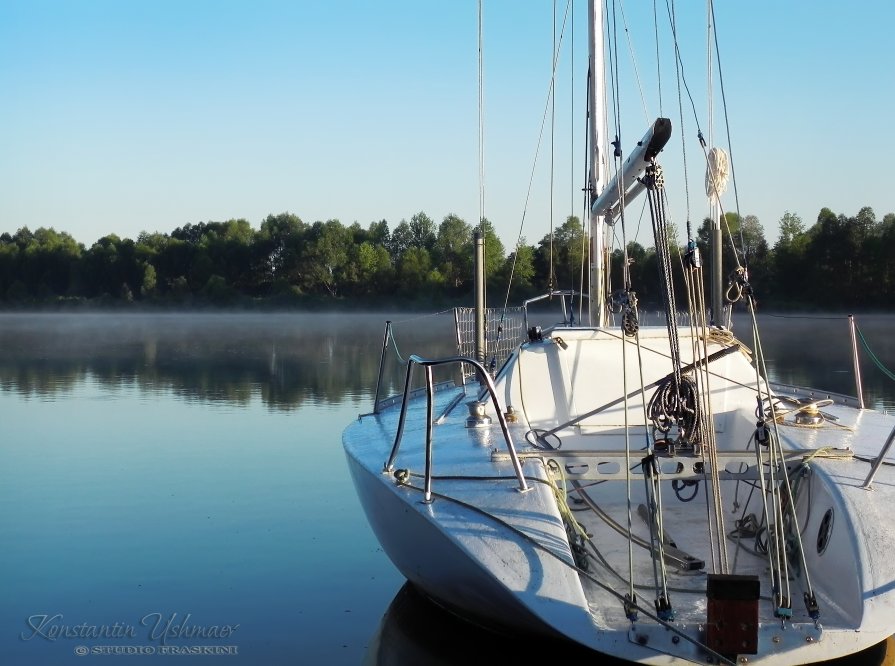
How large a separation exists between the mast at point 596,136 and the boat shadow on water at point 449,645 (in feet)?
15.3

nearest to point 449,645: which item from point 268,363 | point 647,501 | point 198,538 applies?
point 647,501

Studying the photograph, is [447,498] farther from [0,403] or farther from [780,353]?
[780,353]

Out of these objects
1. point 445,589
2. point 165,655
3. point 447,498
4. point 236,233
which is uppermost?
point 236,233

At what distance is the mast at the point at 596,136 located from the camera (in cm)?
1102

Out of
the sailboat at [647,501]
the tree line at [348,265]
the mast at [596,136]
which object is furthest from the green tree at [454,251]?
the sailboat at [647,501]

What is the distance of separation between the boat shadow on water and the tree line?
45.7 metres

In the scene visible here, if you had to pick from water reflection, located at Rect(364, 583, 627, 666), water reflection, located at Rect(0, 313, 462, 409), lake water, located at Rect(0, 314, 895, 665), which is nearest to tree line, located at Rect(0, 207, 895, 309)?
water reflection, located at Rect(0, 313, 462, 409)

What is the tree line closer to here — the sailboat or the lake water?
the lake water

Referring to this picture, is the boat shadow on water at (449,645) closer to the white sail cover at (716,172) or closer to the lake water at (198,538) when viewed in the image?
the lake water at (198,538)

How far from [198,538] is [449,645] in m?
3.60

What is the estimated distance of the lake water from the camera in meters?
6.81

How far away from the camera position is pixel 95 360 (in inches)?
1283

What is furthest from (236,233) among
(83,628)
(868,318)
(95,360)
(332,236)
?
(83,628)

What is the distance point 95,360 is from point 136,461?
20.4m
